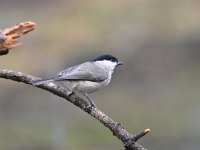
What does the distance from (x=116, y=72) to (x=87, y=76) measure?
29.7 feet

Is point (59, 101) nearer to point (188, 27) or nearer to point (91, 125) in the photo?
point (91, 125)

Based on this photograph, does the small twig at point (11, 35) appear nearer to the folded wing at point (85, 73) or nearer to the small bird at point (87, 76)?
the small bird at point (87, 76)

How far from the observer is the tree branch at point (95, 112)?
386 centimetres

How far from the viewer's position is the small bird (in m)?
5.29

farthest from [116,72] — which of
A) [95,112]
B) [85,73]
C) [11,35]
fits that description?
[95,112]

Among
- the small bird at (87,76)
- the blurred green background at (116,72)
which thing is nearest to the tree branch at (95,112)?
the small bird at (87,76)

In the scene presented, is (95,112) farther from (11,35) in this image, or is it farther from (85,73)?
(85,73)

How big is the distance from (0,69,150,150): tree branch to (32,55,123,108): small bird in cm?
64

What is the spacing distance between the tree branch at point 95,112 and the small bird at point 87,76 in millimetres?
644

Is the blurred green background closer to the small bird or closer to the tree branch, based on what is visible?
the small bird

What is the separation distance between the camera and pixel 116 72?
47.9ft

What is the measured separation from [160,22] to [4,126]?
5228 millimetres

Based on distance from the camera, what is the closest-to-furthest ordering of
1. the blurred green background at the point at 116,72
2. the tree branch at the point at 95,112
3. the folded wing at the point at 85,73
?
the tree branch at the point at 95,112, the folded wing at the point at 85,73, the blurred green background at the point at 116,72

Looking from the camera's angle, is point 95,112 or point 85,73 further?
point 85,73
